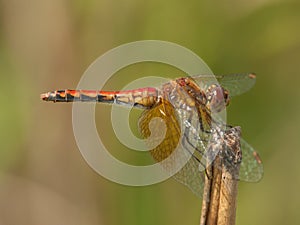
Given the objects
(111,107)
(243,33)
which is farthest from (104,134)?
(243,33)

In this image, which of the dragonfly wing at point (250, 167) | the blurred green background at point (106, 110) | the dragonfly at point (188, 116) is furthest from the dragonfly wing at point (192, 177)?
the blurred green background at point (106, 110)

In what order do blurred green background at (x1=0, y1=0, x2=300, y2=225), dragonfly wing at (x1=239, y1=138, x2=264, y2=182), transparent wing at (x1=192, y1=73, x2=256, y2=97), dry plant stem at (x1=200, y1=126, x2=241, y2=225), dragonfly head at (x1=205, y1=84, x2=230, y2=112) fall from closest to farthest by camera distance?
dry plant stem at (x1=200, y1=126, x2=241, y2=225) → dragonfly wing at (x1=239, y1=138, x2=264, y2=182) → dragonfly head at (x1=205, y1=84, x2=230, y2=112) → transparent wing at (x1=192, y1=73, x2=256, y2=97) → blurred green background at (x1=0, y1=0, x2=300, y2=225)

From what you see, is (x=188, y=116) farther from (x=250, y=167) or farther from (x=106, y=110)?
(x=106, y=110)

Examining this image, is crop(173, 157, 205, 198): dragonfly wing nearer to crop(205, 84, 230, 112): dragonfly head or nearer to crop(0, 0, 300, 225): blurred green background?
crop(205, 84, 230, 112): dragonfly head

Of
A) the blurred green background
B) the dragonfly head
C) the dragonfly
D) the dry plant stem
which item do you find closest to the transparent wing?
the dragonfly

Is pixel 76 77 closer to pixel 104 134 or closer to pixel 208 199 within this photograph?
pixel 104 134

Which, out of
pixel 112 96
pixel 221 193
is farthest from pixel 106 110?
pixel 221 193

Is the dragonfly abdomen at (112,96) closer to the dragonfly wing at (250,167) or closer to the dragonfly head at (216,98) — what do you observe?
the dragonfly head at (216,98)
